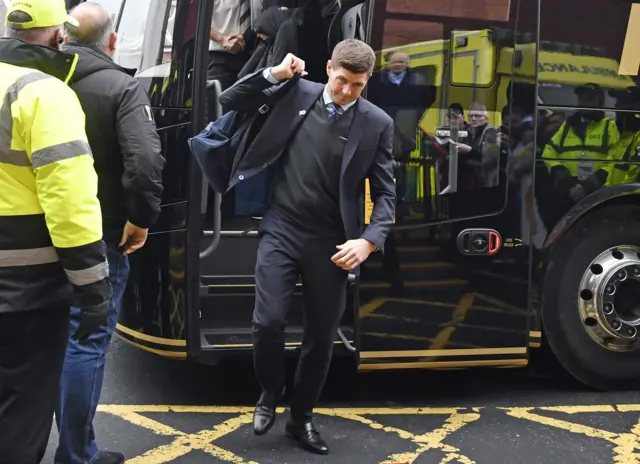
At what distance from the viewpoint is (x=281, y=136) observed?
3.62 metres

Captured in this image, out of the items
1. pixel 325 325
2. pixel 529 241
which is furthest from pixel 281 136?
Result: pixel 529 241

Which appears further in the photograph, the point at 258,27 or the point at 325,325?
the point at 258,27

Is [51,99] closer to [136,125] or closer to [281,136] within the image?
[136,125]

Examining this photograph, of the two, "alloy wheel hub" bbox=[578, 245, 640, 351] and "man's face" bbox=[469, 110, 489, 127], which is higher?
"man's face" bbox=[469, 110, 489, 127]

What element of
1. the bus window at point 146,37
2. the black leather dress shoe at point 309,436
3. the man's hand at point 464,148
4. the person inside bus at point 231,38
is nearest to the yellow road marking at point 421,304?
the black leather dress shoe at point 309,436

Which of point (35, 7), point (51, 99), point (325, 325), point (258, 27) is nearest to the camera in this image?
point (51, 99)

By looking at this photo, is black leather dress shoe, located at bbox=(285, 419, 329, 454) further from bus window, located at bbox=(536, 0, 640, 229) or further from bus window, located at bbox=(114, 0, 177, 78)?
bus window, located at bbox=(114, 0, 177, 78)

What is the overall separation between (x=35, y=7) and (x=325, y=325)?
5.92 ft

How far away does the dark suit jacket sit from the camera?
3566mm

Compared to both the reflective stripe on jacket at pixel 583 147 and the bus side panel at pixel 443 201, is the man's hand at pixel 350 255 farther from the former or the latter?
the reflective stripe on jacket at pixel 583 147

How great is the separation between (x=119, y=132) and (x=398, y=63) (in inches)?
57.6

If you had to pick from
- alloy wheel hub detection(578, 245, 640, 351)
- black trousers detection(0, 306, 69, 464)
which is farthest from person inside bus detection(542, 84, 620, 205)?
black trousers detection(0, 306, 69, 464)

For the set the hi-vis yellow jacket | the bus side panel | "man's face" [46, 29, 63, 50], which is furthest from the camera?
the bus side panel

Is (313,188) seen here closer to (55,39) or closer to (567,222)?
(55,39)
